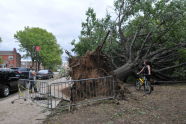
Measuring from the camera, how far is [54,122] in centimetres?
504

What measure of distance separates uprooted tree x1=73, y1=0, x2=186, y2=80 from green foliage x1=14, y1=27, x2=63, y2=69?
37.8 m

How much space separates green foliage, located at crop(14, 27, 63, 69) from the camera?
50.2m

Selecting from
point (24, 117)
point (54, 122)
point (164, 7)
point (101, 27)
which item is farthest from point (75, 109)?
point (164, 7)

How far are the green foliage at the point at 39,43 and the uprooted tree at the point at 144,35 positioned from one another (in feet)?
124

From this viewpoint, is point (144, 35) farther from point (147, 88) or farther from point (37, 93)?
point (37, 93)

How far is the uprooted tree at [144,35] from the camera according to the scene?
37.7 feet

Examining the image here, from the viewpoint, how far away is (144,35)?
41.9 feet

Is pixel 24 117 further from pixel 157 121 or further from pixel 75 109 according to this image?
pixel 157 121

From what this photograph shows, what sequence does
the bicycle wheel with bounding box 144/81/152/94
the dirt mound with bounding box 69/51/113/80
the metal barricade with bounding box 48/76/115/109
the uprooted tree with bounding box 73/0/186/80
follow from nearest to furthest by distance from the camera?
1. the metal barricade with bounding box 48/76/115/109
2. the dirt mound with bounding box 69/51/113/80
3. the bicycle wheel with bounding box 144/81/152/94
4. the uprooted tree with bounding box 73/0/186/80

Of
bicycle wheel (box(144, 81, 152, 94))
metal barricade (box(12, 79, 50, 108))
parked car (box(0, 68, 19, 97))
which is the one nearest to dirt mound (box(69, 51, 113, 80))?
metal barricade (box(12, 79, 50, 108))

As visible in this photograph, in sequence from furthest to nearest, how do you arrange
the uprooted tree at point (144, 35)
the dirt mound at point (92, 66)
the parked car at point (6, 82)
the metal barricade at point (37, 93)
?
the uprooted tree at point (144, 35)
the parked car at point (6, 82)
the dirt mound at point (92, 66)
the metal barricade at point (37, 93)

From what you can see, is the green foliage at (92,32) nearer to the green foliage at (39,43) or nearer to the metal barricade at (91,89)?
the metal barricade at (91,89)

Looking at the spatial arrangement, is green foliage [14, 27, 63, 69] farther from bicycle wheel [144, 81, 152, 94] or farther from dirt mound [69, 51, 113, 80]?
bicycle wheel [144, 81, 152, 94]

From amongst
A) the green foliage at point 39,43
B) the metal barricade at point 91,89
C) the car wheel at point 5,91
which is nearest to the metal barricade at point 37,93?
the metal barricade at point 91,89
